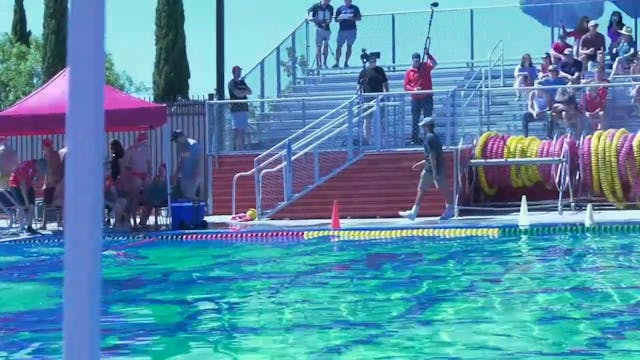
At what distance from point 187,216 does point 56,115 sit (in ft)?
8.52

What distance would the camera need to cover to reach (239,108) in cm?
1997

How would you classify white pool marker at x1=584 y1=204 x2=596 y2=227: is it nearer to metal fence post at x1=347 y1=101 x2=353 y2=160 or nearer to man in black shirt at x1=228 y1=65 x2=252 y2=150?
metal fence post at x1=347 y1=101 x2=353 y2=160

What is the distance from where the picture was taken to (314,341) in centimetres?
734

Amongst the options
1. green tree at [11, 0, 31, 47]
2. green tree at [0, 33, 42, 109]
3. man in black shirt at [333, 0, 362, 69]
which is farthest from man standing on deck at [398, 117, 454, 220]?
green tree at [11, 0, 31, 47]

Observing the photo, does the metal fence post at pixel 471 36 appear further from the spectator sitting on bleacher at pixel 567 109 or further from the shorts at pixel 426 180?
the shorts at pixel 426 180

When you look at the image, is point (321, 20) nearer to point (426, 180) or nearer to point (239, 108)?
point (239, 108)

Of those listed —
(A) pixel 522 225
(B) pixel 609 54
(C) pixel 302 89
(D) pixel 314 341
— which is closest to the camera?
(D) pixel 314 341

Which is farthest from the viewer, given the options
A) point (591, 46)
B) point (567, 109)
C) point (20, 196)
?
point (591, 46)

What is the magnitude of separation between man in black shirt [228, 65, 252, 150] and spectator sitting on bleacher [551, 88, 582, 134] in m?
5.58

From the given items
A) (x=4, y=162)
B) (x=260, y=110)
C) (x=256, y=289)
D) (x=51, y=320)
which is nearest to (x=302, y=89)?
(x=260, y=110)

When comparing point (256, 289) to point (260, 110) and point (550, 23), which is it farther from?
point (550, 23)

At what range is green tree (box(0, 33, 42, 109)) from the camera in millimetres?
43031

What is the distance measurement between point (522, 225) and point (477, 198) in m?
3.68

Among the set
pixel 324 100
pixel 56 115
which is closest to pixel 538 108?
pixel 324 100
